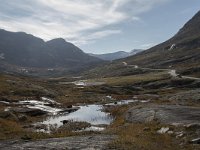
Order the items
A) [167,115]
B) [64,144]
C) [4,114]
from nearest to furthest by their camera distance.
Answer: [64,144]
[167,115]
[4,114]

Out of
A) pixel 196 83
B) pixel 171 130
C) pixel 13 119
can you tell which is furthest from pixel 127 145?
pixel 196 83

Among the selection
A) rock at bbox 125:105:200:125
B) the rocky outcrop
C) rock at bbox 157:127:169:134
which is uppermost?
rock at bbox 125:105:200:125

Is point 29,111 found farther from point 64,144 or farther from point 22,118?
point 64,144

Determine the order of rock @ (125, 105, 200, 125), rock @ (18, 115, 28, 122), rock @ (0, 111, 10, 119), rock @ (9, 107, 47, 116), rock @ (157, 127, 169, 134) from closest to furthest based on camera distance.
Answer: rock @ (157, 127, 169, 134)
rock @ (125, 105, 200, 125)
rock @ (0, 111, 10, 119)
rock @ (18, 115, 28, 122)
rock @ (9, 107, 47, 116)

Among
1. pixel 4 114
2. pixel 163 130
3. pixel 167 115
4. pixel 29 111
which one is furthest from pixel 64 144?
pixel 29 111

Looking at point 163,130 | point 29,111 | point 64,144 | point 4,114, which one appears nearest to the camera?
point 64,144

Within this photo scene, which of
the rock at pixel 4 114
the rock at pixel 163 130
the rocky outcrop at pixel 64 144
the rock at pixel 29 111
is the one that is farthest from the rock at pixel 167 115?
the rock at pixel 29 111

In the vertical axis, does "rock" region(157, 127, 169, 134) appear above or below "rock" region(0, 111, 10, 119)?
below

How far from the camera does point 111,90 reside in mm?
168750

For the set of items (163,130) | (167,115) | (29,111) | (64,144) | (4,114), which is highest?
(4,114)

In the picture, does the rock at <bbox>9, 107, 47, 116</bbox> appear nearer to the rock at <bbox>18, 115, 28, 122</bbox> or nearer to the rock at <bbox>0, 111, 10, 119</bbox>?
the rock at <bbox>18, 115, 28, 122</bbox>

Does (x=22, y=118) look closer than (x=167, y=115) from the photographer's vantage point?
No

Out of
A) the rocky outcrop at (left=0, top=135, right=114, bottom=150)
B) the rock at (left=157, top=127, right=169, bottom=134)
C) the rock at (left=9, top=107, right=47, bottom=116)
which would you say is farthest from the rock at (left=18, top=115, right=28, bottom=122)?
the rock at (left=157, top=127, right=169, bottom=134)

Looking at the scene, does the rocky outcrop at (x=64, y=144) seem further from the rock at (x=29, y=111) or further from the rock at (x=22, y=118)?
the rock at (x=29, y=111)
